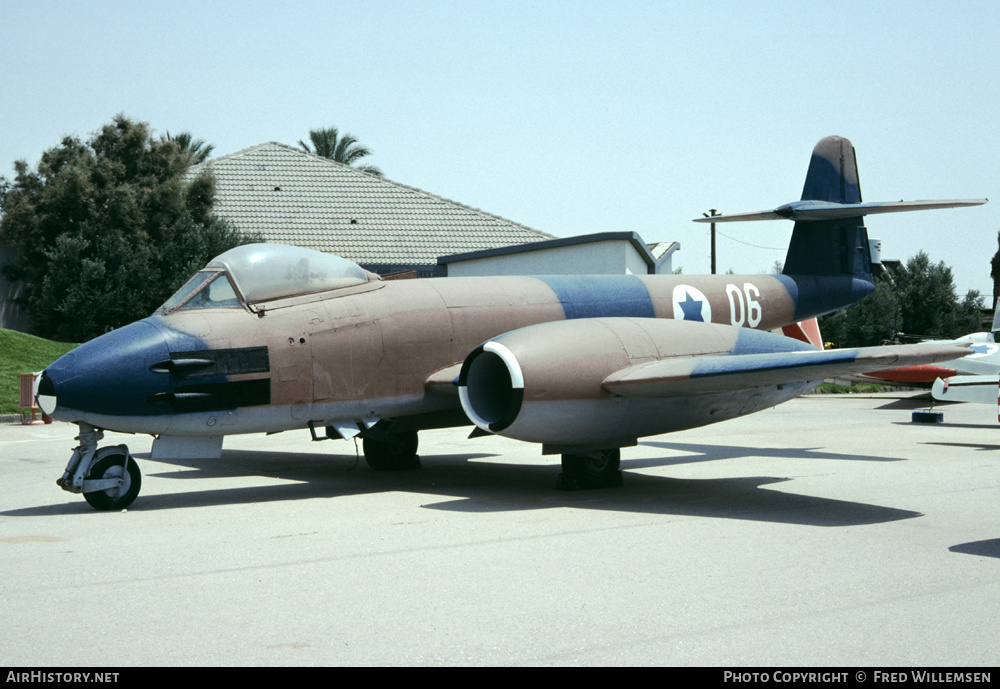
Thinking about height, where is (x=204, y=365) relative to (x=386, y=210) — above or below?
below

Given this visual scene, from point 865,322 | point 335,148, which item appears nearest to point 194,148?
point 335,148

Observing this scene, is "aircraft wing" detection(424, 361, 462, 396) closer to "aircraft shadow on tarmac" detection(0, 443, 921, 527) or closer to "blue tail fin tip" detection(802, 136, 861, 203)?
"aircraft shadow on tarmac" detection(0, 443, 921, 527)

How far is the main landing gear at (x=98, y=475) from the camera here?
8.57 m

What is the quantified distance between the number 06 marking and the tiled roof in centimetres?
1954

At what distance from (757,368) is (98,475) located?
588cm

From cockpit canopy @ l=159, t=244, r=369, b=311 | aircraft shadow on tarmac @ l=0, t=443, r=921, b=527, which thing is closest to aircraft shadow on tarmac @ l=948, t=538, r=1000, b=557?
aircraft shadow on tarmac @ l=0, t=443, r=921, b=527

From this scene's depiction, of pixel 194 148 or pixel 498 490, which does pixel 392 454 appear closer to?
pixel 498 490

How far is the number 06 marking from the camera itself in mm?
12812

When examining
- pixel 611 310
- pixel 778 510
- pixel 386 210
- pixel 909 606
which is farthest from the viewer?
pixel 386 210
